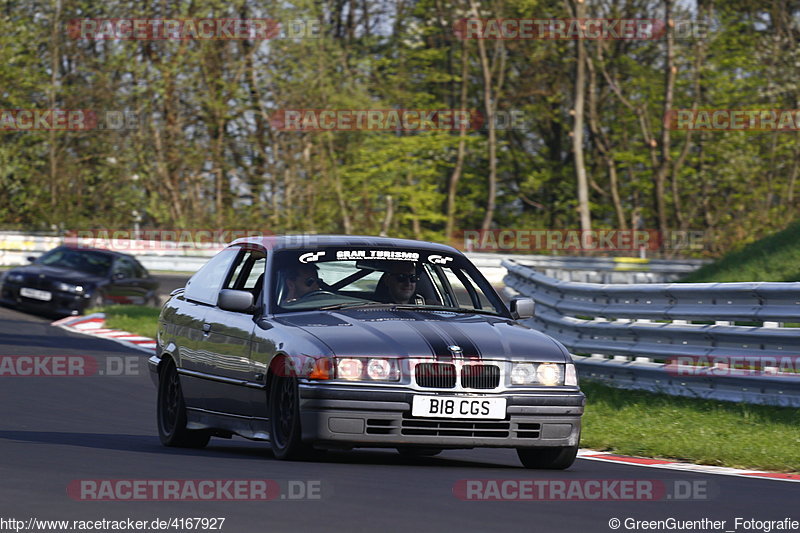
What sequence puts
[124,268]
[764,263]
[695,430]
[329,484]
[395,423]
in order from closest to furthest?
[329,484]
[395,423]
[695,430]
[764,263]
[124,268]

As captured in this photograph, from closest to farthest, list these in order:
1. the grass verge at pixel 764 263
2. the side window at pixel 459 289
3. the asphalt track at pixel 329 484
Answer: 1. the asphalt track at pixel 329 484
2. the side window at pixel 459 289
3. the grass verge at pixel 764 263

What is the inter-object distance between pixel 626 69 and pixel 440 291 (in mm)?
46776

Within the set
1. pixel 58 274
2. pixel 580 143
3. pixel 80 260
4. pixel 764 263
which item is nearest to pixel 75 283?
pixel 58 274

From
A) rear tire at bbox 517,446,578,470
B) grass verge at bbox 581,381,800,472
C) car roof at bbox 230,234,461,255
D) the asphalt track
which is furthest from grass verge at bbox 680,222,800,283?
rear tire at bbox 517,446,578,470

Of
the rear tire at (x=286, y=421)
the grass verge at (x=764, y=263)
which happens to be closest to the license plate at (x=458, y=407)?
the rear tire at (x=286, y=421)

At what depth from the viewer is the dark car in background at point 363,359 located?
26.6 feet

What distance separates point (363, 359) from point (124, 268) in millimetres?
19025

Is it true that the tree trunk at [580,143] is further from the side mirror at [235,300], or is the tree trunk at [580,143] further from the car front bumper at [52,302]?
the side mirror at [235,300]

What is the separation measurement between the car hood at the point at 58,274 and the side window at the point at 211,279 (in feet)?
48.9

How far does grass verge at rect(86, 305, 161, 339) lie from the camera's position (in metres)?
22.6

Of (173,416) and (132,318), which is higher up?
(173,416)

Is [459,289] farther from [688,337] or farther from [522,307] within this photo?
[688,337]

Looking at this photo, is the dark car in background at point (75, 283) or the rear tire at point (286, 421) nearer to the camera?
the rear tire at point (286, 421)

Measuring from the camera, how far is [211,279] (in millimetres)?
10289
